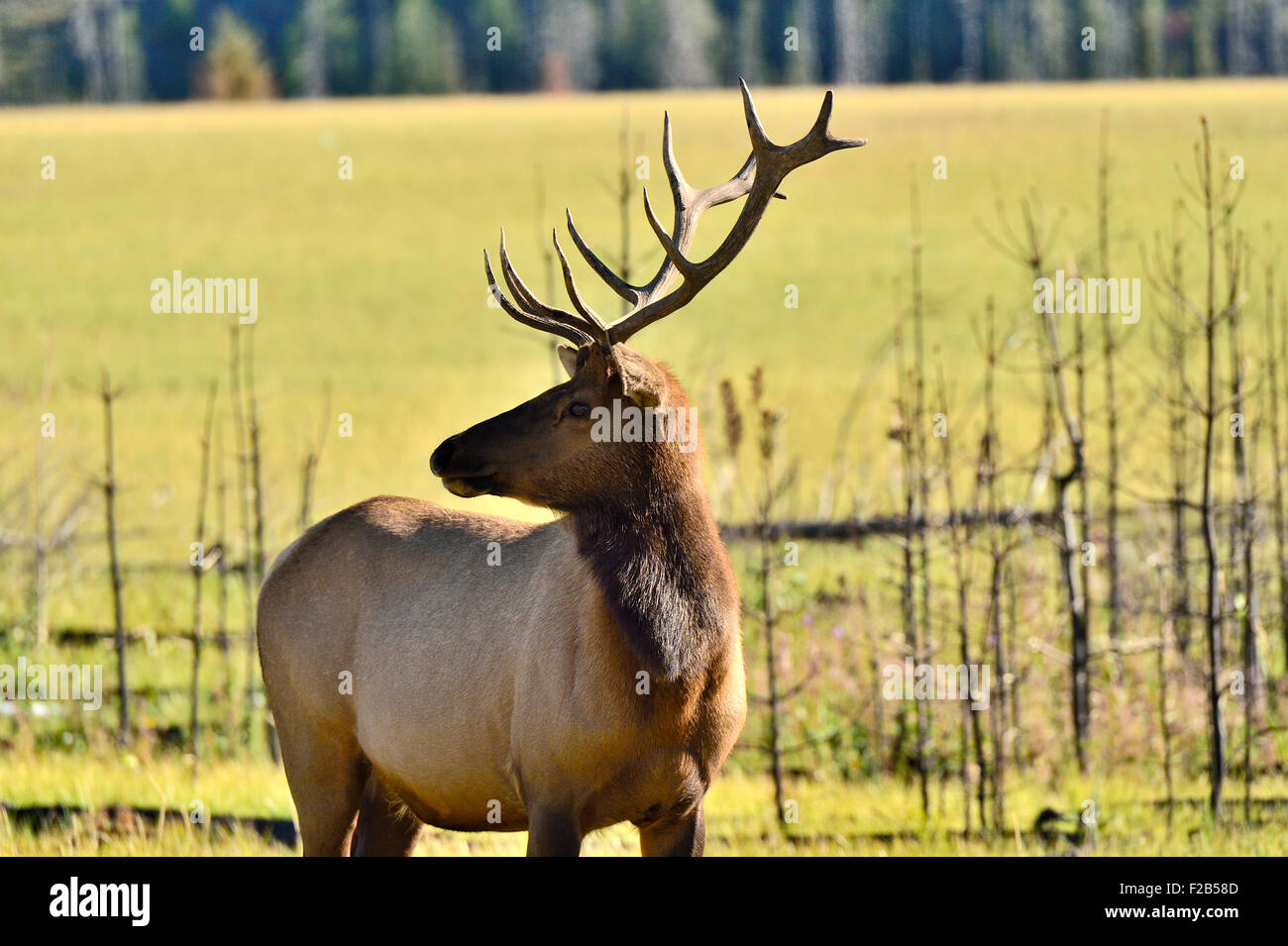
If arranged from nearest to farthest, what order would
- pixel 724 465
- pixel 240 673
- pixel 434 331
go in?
pixel 240 673
pixel 724 465
pixel 434 331

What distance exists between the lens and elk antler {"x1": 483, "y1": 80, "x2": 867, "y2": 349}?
205 inches

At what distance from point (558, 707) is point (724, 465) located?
9.57 meters

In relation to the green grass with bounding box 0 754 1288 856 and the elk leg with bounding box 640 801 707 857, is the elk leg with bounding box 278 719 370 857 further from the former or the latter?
the green grass with bounding box 0 754 1288 856

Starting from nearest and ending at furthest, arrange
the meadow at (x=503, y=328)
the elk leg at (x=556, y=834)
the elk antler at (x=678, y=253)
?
the elk leg at (x=556, y=834)
the elk antler at (x=678, y=253)
the meadow at (x=503, y=328)

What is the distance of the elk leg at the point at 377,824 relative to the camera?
19.5 feet

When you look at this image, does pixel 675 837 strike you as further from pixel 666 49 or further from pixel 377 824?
pixel 666 49

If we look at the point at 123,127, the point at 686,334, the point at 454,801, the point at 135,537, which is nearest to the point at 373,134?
the point at 123,127

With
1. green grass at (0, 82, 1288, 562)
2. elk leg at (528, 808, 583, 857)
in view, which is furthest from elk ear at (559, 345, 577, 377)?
green grass at (0, 82, 1288, 562)

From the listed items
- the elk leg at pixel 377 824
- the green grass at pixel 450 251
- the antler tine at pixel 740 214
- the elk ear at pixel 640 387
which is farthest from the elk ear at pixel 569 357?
the green grass at pixel 450 251

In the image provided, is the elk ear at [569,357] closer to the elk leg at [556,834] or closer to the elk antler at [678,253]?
the elk antler at [678,253]

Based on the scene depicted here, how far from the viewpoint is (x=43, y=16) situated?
144375 mm

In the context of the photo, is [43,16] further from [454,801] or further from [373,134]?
[454,801]

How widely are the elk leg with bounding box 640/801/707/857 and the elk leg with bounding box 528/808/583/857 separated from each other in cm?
40

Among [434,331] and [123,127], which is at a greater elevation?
[123,127]
